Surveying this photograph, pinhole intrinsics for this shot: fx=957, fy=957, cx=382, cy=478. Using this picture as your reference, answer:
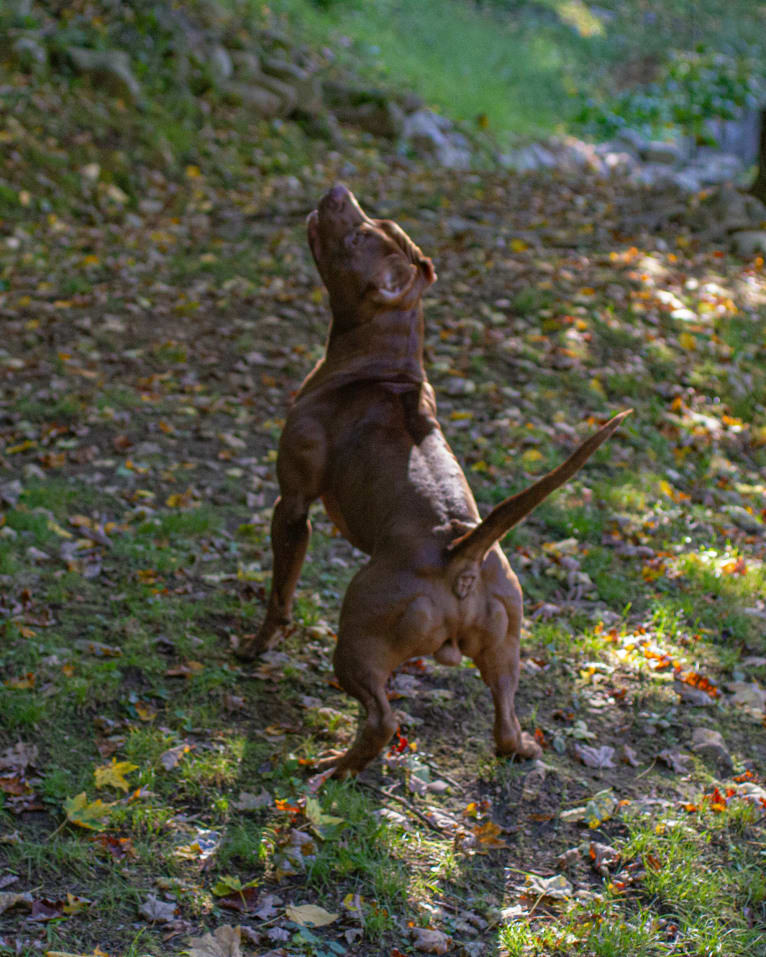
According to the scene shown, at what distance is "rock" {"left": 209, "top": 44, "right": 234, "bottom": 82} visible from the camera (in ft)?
39.8

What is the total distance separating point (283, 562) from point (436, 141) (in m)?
9.76

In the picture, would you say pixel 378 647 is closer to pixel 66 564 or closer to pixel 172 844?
pixel 172 844

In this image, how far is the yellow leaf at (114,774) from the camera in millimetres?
3588

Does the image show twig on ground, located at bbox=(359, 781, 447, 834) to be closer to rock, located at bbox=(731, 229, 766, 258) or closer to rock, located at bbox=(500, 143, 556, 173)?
rock, located at bbox=(731, 229, 766, 258)

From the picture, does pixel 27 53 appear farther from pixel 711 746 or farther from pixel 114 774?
pixel 711 746

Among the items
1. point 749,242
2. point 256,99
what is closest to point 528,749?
point 749,242

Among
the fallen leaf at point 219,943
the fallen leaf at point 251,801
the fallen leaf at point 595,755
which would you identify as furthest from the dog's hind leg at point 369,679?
the fallen leaf at point 595,755

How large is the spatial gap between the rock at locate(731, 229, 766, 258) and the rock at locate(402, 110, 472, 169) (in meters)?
3.83

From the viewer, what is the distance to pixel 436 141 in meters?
12.7

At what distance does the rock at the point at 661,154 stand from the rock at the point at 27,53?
919 centimetres

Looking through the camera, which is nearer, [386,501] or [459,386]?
[386,501]

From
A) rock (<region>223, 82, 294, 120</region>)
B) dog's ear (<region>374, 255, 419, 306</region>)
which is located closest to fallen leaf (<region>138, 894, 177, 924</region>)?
dog's ear (<region>374, 255, 419, 306</region>)

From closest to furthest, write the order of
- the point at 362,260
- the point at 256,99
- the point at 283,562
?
1. the point at 362,260
2. the point at 283,562
3. the point at 256,99

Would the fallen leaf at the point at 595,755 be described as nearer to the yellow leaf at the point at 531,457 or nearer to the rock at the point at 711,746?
the rock at the point at 711,746
